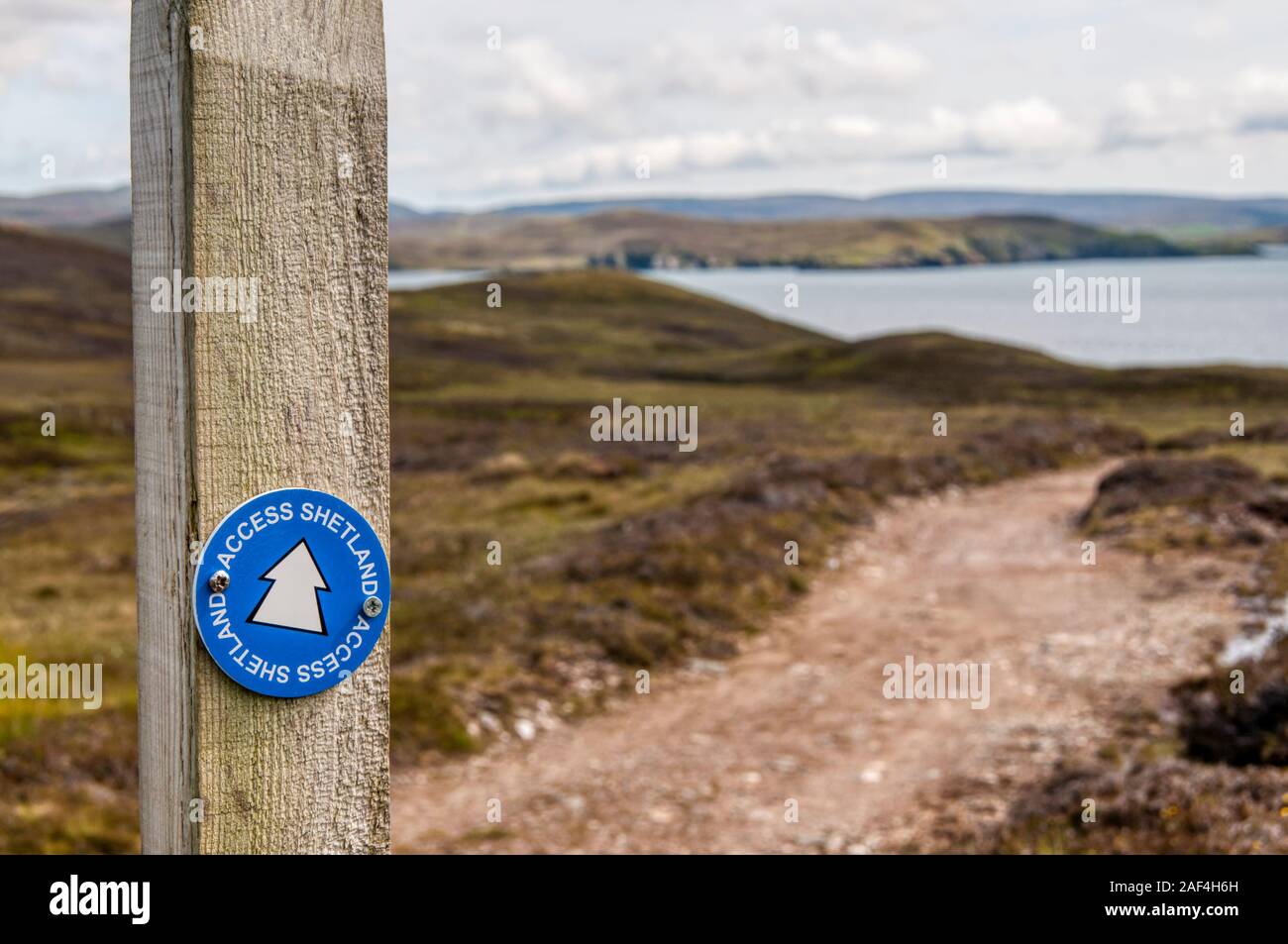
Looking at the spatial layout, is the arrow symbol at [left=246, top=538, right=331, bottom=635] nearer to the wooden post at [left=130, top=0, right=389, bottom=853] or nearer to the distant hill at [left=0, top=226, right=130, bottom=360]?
the wooden post at [left=130, top=0, right=389, bottom=853]

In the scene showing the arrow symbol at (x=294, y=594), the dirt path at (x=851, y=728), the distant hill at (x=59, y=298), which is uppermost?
the distant hill at (x=59, y=298)

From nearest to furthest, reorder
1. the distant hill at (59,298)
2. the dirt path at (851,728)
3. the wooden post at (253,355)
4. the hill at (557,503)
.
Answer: the wooden post at (253,355) → the dirt path at (851,728) → the hill at (557,503) → the distant hill at (59,298)

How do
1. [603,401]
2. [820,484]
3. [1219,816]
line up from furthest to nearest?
[603,401] < [820,484] < [1219,816]

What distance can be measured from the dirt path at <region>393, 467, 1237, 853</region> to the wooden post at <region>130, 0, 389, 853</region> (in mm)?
7415

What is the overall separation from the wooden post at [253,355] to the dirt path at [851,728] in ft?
24.3

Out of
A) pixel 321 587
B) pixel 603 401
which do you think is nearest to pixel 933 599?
pixel 321 587

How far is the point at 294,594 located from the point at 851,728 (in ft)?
32.8

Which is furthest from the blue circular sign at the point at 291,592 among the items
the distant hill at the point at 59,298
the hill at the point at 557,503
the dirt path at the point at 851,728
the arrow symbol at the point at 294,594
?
the distant hill at the point at 59,298

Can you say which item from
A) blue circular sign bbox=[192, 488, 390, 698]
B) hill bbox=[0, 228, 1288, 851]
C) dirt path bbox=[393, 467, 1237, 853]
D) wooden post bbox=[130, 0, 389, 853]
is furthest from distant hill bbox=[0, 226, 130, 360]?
blue circular sign bbox=[192, 488, 390, 698]

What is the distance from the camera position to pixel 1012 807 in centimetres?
855

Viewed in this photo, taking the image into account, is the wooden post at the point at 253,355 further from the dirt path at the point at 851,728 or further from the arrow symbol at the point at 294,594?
the dirt path at the point at 851,728

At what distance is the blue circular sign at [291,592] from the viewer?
158 cm

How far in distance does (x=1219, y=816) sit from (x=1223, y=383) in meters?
62.4

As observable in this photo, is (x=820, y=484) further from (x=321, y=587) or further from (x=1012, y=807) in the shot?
(x=321, y=587)
